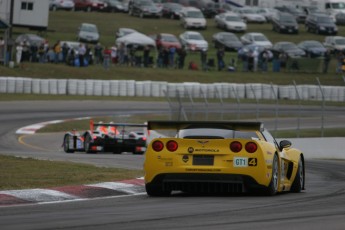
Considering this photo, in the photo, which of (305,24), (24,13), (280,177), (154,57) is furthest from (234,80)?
(280,177)

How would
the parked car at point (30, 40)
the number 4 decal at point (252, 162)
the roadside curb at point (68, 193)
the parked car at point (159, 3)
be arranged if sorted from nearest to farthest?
the roadside curb at point (68, 193), the number 4 decal at point (252, 162), the parked car at point (30, 40), the parked car at point (159, 3)

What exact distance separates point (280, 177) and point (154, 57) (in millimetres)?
43485

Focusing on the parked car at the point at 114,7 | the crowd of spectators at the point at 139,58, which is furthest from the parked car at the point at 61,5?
the crowd of spectators at the point at 139,58

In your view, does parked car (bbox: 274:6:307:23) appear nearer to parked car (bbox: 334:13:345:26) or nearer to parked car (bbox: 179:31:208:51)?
parked car (bbox: 334:13:345:26)

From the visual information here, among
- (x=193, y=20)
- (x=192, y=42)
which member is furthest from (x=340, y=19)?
(x=192, y=42)

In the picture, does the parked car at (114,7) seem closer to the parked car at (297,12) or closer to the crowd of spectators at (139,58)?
the parked car at (297,12)

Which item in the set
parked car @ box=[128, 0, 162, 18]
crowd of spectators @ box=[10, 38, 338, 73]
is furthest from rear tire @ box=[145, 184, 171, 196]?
parked car @ box=[128, 0, 162, 18]

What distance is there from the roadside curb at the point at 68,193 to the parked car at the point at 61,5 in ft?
197

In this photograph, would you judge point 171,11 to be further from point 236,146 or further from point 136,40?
point 236,146

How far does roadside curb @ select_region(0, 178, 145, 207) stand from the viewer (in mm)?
11980

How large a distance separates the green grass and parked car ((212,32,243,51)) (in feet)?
133

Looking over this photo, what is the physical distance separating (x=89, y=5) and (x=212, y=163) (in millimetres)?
62799

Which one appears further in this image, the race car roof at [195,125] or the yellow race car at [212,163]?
the race car roof at [195,125]

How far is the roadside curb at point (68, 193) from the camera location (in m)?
12.0
